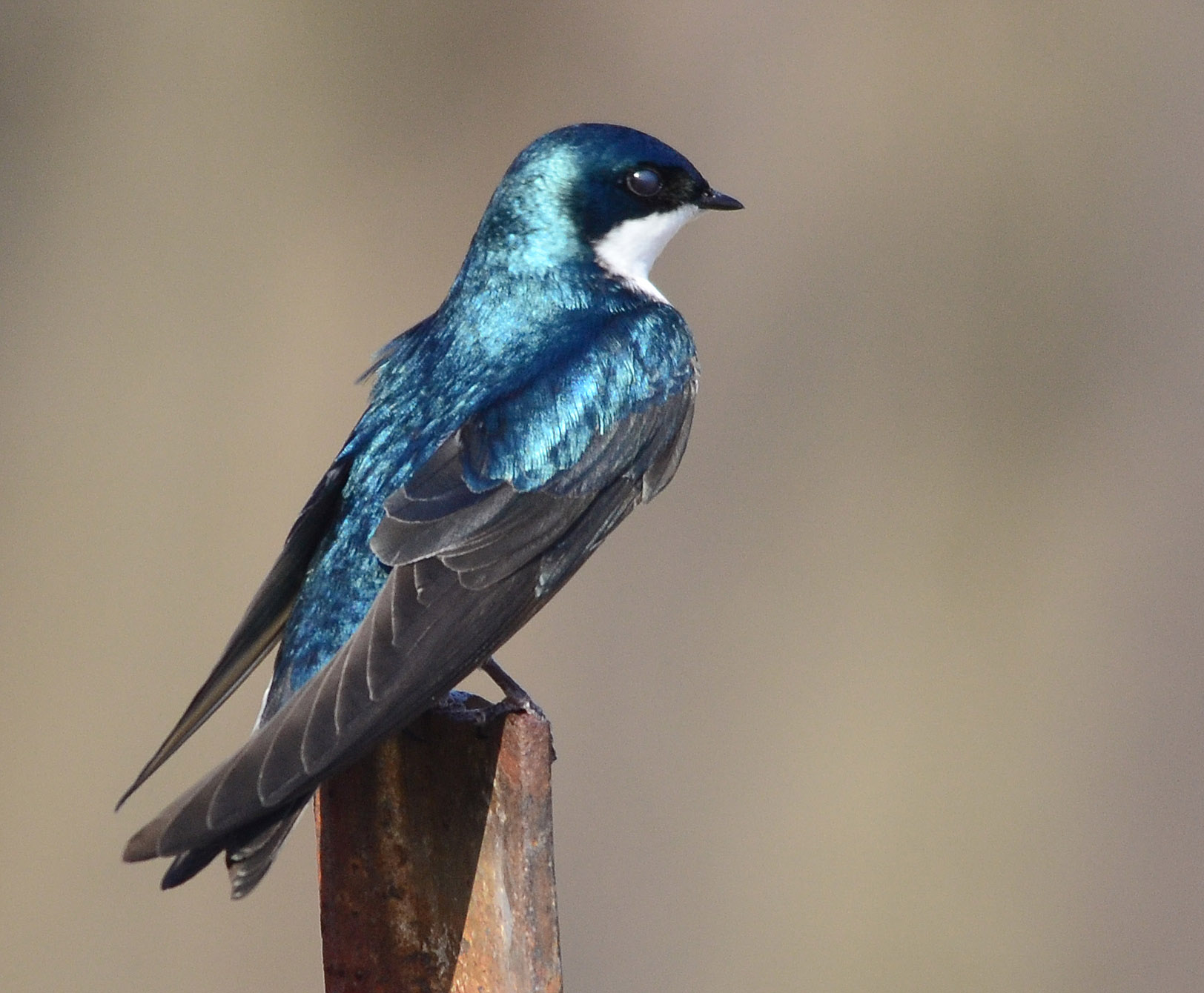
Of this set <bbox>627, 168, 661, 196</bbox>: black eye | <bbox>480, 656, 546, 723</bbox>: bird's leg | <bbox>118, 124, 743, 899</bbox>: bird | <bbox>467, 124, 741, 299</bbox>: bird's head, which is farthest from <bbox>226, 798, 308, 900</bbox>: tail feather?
<bbox>627, 168, 661, 196</bbox>: black eye

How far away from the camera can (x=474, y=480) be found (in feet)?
4.99

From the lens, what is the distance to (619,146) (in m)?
1.84

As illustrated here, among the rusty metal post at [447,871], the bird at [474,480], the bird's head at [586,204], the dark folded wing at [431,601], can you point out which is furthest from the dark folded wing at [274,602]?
the bird's head at [586,204]

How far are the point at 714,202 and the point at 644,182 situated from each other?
11cm

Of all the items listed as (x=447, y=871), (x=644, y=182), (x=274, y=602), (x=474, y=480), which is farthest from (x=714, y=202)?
(x=447, y=871)

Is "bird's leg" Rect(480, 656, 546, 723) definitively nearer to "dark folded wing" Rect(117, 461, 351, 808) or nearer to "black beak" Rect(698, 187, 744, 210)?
"dark folded wing" Rect(117, 461, 351, 808)

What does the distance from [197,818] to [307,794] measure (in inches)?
3.3

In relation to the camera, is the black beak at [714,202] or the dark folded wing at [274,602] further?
the black beak at [714,202]

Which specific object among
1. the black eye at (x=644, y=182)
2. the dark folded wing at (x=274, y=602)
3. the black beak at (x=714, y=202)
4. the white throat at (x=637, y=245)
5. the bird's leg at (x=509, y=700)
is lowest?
the bird's leg at (x=509, y=700)

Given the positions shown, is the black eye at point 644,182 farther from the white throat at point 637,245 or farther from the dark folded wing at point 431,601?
the dark folded wing at point 431,601

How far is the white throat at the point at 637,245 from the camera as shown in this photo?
6.01ft

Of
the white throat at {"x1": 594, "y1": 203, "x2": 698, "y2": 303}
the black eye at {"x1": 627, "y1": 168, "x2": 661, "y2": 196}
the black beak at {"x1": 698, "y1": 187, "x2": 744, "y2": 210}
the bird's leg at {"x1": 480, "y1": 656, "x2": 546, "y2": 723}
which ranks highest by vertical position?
the black eye at {"x1": 627, "y1": 168, "x2": 661, "y2": 196}

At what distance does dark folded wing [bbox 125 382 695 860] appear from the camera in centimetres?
115

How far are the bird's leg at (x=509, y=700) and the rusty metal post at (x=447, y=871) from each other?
0.16ft
